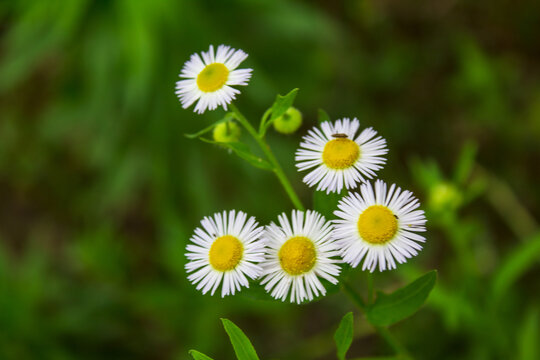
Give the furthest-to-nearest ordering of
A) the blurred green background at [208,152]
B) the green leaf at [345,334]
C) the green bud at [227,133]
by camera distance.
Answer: the blurred green background at [208,152]
the green bud at [227,133]
the green leaf at [345,334]

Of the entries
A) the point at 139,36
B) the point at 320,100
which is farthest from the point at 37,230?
the point at 320,100

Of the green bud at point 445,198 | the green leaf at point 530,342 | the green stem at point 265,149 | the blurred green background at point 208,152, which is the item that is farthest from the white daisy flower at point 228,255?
the green leaf at point 530,342

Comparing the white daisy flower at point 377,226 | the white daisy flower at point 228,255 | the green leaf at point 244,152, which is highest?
the green leaf at point 244,152

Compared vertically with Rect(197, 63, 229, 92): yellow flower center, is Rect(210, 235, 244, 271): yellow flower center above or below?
below

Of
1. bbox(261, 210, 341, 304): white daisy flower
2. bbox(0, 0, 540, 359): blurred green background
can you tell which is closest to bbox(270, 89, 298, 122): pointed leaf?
bbox(261, 210, 341, 304): white daisy flower

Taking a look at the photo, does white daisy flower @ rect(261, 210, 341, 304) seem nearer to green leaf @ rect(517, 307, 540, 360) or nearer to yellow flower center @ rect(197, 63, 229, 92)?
yellow flower center @ rect(197, 63, 229, 92)

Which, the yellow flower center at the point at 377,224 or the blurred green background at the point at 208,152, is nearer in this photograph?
the yellow flower center at the point at 377,224

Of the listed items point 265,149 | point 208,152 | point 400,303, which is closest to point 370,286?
point 400,303

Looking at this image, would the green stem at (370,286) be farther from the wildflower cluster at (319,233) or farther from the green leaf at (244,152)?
the green leaf at (244,152)
